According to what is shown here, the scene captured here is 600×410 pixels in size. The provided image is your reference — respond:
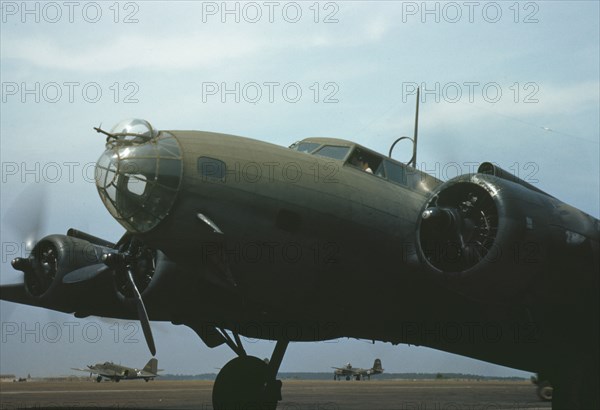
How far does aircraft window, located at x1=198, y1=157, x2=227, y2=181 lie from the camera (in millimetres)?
9875

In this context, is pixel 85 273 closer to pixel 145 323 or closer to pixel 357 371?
pixel 145 323

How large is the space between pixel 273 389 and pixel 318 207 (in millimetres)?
3941

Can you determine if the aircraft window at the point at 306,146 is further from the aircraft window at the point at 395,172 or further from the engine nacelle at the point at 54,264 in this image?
the engine nacelle at the point at 54,264

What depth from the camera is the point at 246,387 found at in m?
13.0

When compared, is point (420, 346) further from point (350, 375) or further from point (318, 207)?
point (350, 375)

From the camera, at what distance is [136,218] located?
9.78m

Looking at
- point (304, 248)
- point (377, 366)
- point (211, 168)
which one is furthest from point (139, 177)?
point (377, 366)

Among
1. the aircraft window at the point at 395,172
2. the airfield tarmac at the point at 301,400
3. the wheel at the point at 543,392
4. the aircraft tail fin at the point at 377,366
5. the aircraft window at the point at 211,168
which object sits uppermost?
the aircraft window at the point at 395,172

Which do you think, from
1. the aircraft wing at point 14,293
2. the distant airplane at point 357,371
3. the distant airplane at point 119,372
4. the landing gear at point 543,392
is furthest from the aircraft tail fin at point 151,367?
the aircraft wing at point 14,293

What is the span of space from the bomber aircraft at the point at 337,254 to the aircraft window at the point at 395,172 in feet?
0.10

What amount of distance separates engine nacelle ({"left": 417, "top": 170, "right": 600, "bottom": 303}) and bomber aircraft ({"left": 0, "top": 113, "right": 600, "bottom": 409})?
2 cm

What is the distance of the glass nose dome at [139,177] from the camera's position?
9578mm

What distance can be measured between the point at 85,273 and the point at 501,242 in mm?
8165

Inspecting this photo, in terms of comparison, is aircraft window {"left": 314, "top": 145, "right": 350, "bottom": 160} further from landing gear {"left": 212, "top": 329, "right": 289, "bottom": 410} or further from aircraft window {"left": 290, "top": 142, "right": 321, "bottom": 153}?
landing gear {"left": 212, "top": 329, "right": 289, "bottom": 410}
